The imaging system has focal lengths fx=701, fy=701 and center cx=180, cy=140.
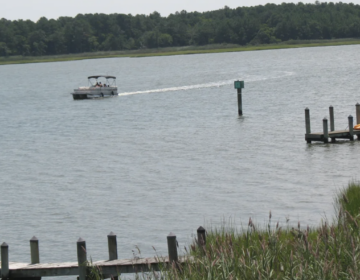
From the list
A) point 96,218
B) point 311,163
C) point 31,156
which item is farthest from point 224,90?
point 96,218

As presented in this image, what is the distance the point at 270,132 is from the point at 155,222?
21231 mm

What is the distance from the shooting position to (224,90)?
263 ft

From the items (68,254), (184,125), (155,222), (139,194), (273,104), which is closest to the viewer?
(68,254)

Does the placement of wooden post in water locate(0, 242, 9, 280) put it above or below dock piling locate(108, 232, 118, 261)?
below

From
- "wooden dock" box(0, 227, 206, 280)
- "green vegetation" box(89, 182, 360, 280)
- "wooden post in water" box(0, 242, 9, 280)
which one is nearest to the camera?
"green vegetation" box(89, 182, 360, 280)

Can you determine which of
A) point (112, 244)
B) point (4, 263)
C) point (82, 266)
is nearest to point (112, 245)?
point (112, 244)

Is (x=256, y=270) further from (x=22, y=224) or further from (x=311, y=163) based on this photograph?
(x=311, y=163)

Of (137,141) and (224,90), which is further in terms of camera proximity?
(224,90)

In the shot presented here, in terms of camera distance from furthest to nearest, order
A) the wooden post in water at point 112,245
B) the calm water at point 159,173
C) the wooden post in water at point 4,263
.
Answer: the calm water at point 159,173 < the wooden post in water at point 4,263 < the wooden post in water at point 112,245

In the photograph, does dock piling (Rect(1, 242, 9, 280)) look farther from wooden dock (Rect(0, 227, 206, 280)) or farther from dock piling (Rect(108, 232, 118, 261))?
dock piling (Rect(108, 232, 118, 261))

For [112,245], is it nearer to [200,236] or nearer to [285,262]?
[200,236]

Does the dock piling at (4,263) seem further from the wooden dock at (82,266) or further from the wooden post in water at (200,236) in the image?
the wooden post in water at (200,236)

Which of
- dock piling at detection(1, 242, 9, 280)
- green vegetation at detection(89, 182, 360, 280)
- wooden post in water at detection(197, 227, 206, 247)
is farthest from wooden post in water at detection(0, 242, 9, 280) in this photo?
green vegetation at detection(89, 182, 360, 280)

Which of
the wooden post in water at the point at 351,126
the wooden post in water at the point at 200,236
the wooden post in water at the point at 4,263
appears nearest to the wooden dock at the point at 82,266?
the wooden post in water at the point at 4,263
